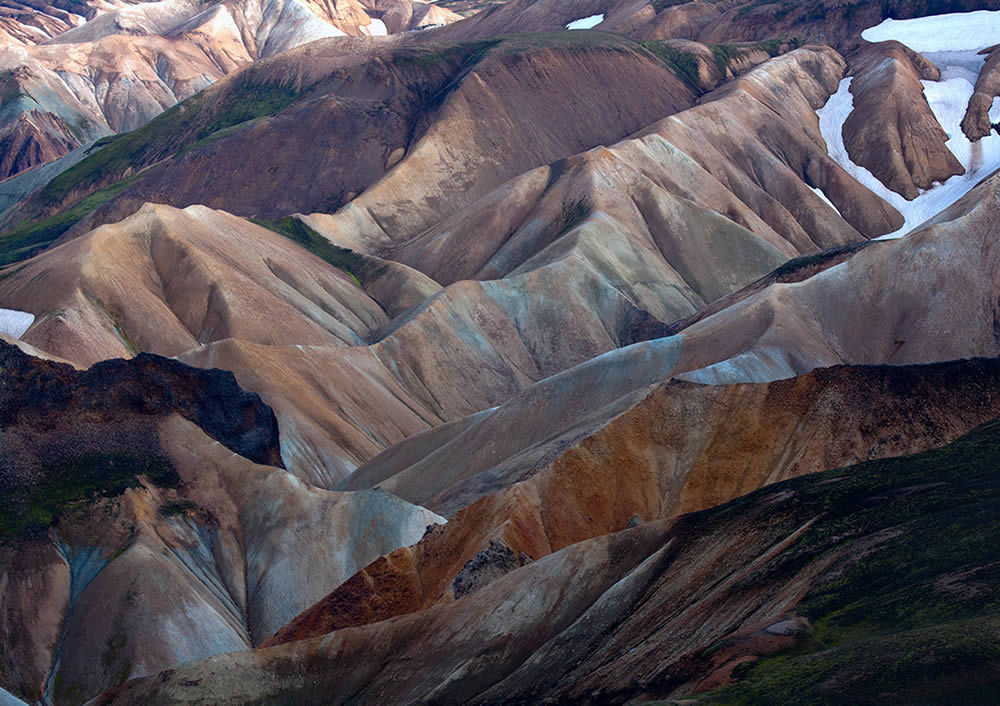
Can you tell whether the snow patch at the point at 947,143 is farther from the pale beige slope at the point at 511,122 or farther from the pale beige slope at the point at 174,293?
the pale beige slope at the point at 174,293

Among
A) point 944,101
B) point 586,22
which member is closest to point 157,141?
point 586,22

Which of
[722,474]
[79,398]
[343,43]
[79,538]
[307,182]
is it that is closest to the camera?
[722,474]

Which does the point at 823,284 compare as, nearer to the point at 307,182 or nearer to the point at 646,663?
the point at 646,663

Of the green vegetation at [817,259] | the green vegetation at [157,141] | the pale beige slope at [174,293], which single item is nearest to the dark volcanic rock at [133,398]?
the pale beige slope at [174,293]

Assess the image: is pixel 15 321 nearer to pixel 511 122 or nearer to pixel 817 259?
pixel 817 259

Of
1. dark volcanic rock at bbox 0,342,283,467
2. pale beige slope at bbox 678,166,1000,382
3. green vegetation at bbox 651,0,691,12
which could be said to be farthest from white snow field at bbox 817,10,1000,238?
dark volcanic rock at bbox 0,342,283,467

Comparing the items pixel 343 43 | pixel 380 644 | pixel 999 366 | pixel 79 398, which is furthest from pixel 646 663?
pixel 343 43

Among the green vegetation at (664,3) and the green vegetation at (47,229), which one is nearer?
the green vegetation at (47,229)
